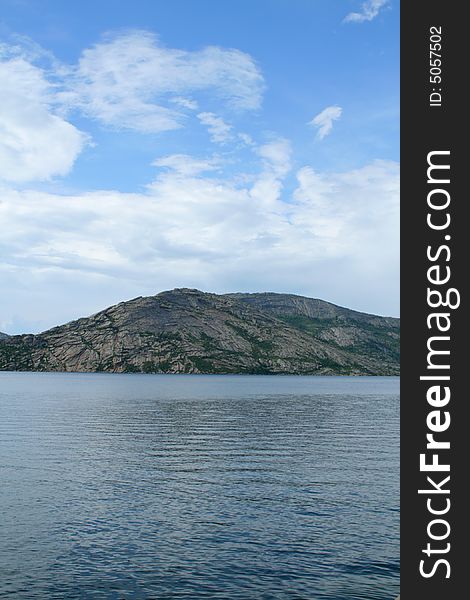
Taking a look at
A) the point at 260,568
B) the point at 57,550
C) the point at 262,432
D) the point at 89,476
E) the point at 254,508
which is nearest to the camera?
the point at 260,568

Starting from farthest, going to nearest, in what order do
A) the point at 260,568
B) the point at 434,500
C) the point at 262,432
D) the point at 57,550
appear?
the point at 262,432
the point at 57,550
the point at 260,568
the point at 434,500

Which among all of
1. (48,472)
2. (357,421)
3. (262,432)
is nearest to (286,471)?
(48,472)

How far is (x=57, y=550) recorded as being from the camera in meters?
36.7

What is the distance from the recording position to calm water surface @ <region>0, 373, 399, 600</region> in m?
32.2

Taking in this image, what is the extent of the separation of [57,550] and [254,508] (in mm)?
16486

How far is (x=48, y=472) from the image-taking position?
205 ft

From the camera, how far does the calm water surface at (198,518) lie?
32.2m

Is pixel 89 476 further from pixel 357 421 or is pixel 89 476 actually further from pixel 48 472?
pixel 357 421

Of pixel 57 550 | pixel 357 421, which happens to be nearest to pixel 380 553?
pixel 57 550

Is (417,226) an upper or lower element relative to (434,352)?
upper

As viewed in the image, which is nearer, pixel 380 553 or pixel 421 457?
pixel 421 457

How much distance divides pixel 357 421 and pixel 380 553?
95989 millimetres

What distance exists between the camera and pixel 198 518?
44312mm

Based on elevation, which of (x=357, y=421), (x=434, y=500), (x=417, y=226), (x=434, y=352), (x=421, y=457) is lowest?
(x=357, y=421)
